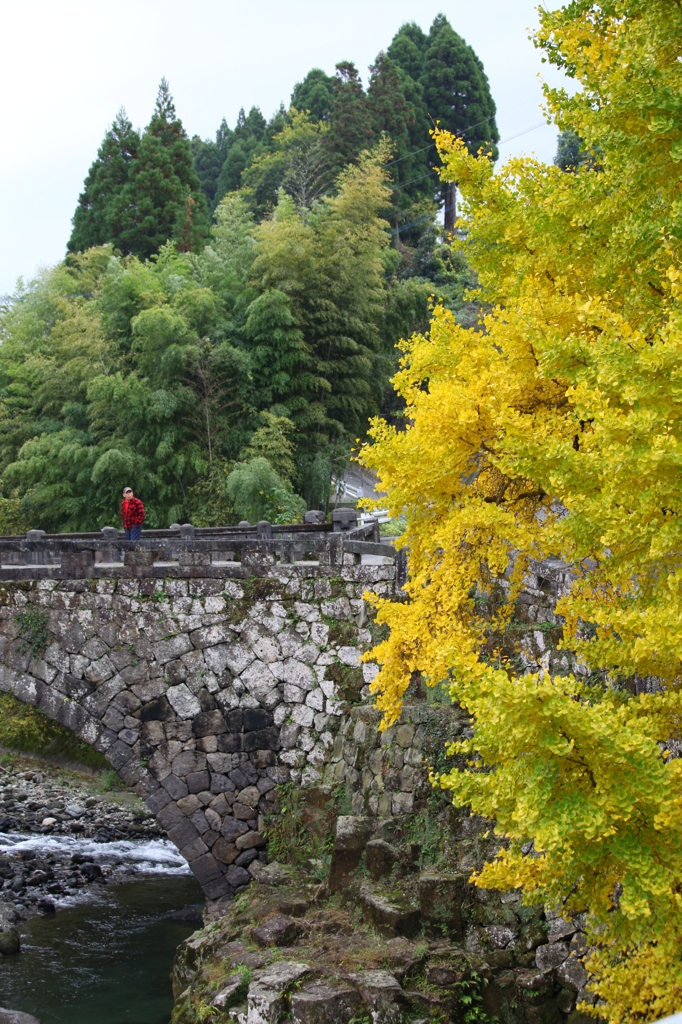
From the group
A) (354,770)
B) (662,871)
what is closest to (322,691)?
(354,770)

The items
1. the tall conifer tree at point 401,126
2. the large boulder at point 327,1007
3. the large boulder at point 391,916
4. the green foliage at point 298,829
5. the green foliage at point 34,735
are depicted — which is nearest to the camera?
the large boulder at point 327,1007

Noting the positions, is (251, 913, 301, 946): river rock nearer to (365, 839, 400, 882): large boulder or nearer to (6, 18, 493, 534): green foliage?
(365, 839, 400, 882): large boulder

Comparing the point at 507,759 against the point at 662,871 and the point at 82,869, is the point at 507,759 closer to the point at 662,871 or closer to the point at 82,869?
the point at 662,871

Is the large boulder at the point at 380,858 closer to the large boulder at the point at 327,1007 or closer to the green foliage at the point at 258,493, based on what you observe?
the large boulder at the point at 327,1007

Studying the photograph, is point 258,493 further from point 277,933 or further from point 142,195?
point 142,195

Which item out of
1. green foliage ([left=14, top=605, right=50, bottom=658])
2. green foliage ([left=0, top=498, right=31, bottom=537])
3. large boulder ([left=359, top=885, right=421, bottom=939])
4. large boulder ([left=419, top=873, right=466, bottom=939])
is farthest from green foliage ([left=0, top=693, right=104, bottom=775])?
large boulder ([left=419, top=873, right=466, bottom=939])

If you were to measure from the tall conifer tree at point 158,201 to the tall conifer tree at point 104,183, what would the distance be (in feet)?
3.55

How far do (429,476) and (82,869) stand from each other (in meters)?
11.9

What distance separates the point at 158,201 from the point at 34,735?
894 inches

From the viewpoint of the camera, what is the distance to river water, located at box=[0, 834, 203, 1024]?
41.2 feet

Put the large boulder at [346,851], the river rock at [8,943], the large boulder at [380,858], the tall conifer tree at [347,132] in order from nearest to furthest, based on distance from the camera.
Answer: the large boulder at [380,858] → the large boulder at [346,851] → the river rock at [8,943] → the tall conifer tree at [347,132]

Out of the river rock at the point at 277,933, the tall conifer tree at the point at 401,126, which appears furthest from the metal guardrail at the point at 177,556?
the tall conifer tree at the point at 401,126

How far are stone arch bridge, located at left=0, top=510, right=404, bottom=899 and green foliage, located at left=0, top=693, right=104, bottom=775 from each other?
31.8 ft

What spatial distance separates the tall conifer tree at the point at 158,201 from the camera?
36438 mm
